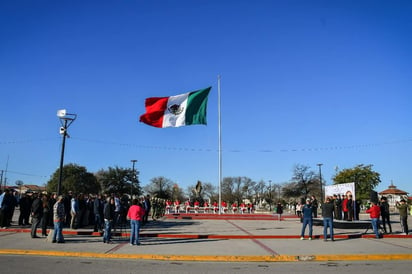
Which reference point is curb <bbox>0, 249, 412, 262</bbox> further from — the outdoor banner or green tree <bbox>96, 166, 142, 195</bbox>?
green tree <bbox>96, 166, 142, 195</bbox>

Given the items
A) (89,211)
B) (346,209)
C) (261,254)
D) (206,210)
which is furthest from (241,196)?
(261,254)

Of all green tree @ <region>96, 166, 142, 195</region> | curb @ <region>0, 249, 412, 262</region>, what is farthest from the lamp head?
green tree @ <region>96, 166, 142, 195</region>

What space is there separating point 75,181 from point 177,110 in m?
62.7

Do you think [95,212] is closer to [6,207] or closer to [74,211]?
[74,211]

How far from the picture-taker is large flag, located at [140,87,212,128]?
23.3 m

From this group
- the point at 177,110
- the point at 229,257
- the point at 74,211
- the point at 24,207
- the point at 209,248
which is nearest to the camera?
the point at 229,257

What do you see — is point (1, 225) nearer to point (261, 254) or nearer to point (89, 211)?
point (89, 211)

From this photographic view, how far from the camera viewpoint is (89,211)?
18984 mm

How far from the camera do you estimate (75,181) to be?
7862 centimetres

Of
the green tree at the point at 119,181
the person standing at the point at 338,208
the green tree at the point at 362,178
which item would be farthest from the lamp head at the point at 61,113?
the green tree at the point at 119,181

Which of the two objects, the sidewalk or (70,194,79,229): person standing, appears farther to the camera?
(70,194,79,229): person standing

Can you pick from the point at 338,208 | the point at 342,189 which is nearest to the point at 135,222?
the point at 338,208

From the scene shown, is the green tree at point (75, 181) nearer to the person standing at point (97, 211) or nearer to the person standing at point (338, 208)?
the person standing at point (338, 208)

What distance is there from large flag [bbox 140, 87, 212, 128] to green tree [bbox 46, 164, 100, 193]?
5986 cm
